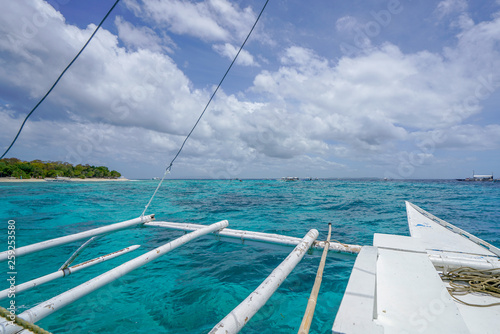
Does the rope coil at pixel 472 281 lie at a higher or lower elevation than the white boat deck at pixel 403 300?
lower

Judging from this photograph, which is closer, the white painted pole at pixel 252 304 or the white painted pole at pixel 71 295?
the white painted pole at pixel 252 304

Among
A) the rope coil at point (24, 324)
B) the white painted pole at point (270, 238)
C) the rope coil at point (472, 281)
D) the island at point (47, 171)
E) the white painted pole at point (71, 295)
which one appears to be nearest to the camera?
the rope coil at point (24, 324)

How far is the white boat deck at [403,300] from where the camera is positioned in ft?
6.16

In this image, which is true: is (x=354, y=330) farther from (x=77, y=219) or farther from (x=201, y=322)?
(x=77, y=219)

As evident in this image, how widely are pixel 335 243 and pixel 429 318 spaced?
86.0 inches

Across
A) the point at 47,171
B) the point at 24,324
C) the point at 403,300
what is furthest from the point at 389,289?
the point at 47,171

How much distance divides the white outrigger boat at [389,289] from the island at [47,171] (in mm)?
92146

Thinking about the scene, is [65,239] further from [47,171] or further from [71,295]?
[47,171]

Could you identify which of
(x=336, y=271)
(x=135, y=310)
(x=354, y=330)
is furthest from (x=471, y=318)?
(x=135, y=310)

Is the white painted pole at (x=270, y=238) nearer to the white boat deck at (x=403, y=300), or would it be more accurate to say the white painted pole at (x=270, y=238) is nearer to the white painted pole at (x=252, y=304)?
the white boat deck at (x=403, y=300)

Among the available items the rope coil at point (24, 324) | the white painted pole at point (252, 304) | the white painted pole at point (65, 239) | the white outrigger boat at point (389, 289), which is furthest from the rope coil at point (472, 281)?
the white painted pole at point (65, 239)

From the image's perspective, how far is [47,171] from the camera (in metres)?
76.0

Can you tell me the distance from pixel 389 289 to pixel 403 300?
0.72 ft

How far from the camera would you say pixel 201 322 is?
388 cm
